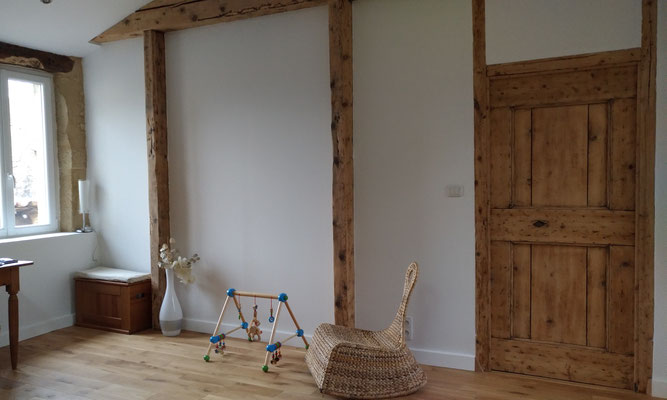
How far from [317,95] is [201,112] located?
116 centimetres

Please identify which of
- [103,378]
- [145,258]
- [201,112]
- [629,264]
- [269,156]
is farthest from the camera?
[145,258]

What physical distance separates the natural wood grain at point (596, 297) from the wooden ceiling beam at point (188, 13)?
263cm

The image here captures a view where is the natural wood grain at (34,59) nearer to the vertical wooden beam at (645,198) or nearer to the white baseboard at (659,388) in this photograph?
the vertical wooden beam at (645,198)

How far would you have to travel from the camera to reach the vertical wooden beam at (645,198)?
301 cm

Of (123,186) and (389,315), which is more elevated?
(123,186)

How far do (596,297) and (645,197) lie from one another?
70 cm

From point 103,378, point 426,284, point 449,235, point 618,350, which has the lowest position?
point 103,378

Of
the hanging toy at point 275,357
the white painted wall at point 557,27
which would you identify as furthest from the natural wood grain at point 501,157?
the hanging toy at point 275,357

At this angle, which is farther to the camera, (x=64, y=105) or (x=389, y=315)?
(x=64, y=105)

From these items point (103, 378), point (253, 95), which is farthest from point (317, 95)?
point (103, 378)

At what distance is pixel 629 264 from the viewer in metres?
3.15

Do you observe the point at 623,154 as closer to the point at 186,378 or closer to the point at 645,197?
the point at 645,197

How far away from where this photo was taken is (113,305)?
4.48m

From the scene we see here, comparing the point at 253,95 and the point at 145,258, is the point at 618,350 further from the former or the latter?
the point at 145,258
